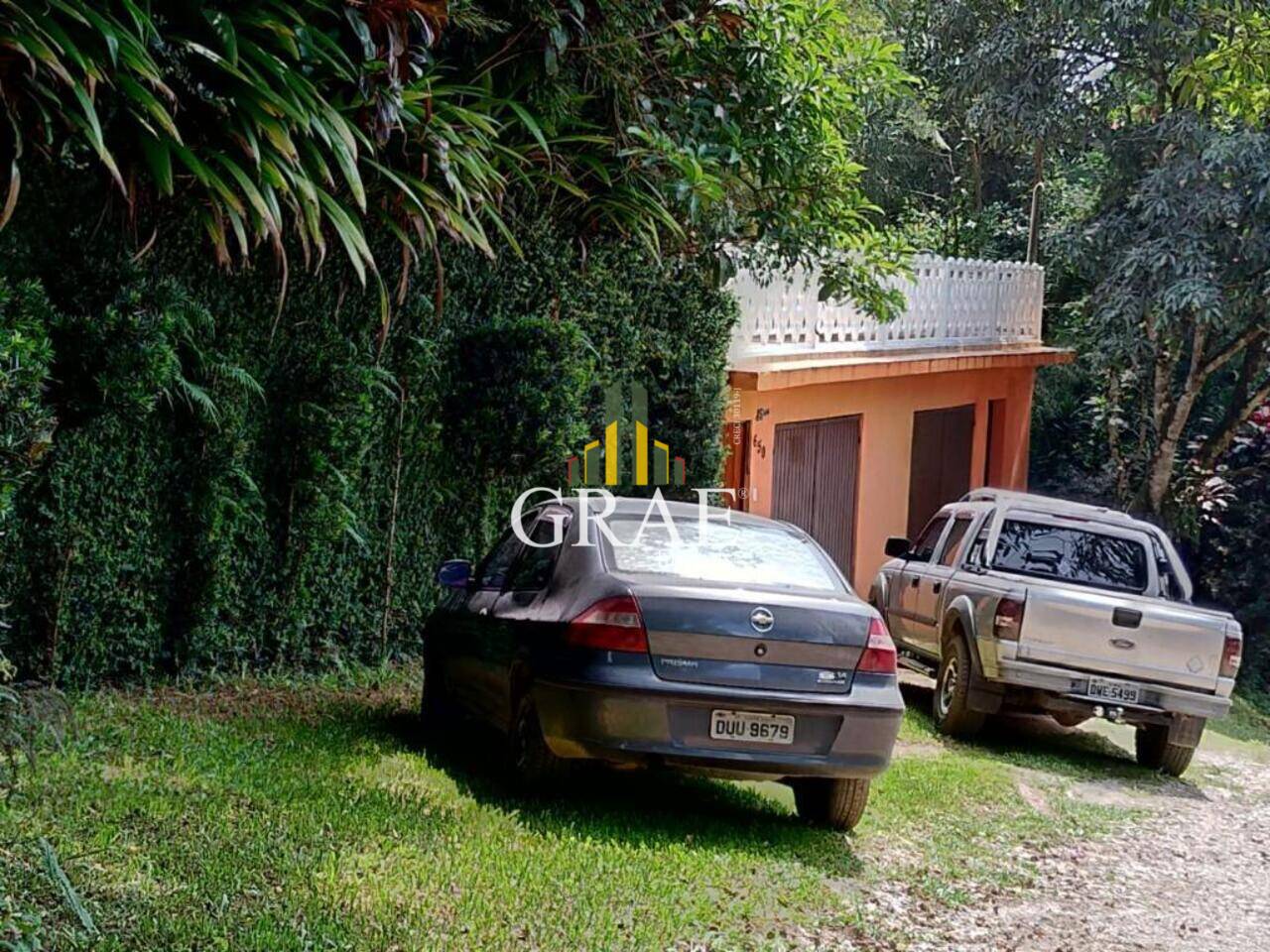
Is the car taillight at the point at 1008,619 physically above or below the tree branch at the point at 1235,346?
below

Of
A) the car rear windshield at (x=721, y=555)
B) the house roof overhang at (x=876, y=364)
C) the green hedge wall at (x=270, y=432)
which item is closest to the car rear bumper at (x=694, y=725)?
the car rear windshield at (x=721, y=555)

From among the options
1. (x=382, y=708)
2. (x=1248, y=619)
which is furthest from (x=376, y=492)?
(x=1248, y=619)

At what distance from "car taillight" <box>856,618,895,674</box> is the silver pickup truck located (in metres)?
3.88

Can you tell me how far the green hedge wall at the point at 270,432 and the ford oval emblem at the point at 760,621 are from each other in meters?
3.60

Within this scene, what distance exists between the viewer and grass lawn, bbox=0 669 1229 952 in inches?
205

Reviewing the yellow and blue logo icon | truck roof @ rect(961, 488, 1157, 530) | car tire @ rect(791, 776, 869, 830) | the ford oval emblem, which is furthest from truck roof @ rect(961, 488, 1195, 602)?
the ford oval emblem

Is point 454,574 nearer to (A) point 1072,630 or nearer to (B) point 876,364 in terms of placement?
(A) point 1072,630

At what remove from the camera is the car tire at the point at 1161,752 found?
1137 cm

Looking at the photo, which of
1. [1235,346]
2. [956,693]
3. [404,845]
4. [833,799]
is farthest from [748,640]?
[1235,346]

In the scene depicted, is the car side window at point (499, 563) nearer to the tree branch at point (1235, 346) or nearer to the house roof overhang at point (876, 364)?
the house roof overhang at point (876, 364)

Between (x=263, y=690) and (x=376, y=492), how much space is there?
1.74 m

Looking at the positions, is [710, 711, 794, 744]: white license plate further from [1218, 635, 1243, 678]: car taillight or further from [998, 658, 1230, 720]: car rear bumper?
[1218, 635, 1243, 678]: car taillight

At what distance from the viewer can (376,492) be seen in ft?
35.0

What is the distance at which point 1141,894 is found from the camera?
7.60 meters
